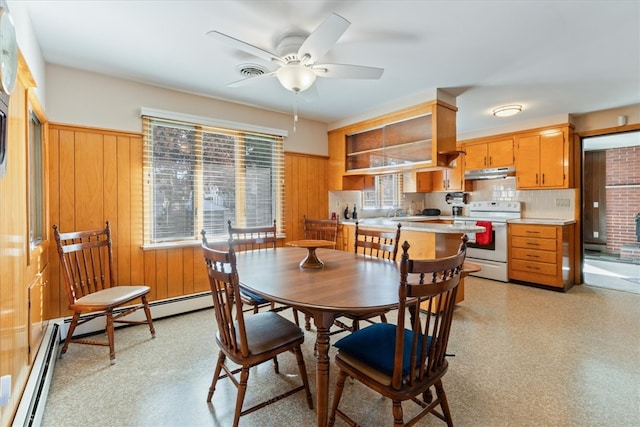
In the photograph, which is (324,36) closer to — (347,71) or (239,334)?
(347,71)

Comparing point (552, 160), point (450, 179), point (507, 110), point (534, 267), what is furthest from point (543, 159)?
point (534, 267)

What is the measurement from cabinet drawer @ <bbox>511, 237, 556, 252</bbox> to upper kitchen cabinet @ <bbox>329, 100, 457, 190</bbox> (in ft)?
6.69

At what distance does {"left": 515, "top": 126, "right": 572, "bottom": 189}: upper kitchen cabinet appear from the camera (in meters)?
4.12

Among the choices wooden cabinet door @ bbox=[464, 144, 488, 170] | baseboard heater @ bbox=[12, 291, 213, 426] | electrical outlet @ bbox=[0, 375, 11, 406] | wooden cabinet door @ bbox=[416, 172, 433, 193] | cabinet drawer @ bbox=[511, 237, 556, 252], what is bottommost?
baseboard heater @ bbox=[12, 291, 213, 426]

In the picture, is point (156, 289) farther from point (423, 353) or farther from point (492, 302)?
point (492, 302)

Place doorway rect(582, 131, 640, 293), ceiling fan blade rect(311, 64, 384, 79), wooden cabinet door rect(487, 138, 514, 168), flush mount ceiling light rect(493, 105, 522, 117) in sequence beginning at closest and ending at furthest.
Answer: ceiling fan blade rect(311, 64, 384, 79)
flush mount ceiling light rect(493, 105, 522, 117)
wooden cabinet door rect(487, 138, 514, 168)
doorway rect(582, 131, 640, 293)

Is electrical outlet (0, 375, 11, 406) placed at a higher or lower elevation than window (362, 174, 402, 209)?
lower

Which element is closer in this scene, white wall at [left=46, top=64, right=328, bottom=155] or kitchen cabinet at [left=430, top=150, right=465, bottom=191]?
white wall at [left=46, top=64, right=328, bottom=155]

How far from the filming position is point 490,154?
15.9 ft

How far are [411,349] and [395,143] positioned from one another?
108 inches

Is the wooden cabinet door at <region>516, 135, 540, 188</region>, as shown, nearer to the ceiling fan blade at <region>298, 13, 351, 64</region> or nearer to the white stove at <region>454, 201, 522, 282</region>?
the white stove at <region>454, 201, 522, 282</region>

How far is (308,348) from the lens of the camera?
2.49 m

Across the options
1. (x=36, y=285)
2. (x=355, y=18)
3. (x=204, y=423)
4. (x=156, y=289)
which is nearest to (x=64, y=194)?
(x=36, y=285)

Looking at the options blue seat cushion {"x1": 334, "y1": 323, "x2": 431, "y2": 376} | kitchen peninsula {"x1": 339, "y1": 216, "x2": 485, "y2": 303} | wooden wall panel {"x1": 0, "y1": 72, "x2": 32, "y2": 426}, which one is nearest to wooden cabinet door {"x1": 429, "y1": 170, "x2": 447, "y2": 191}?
kitchen peninsula {"x1": 339, "y1": 216, "x2": 485, "y2": 303}
